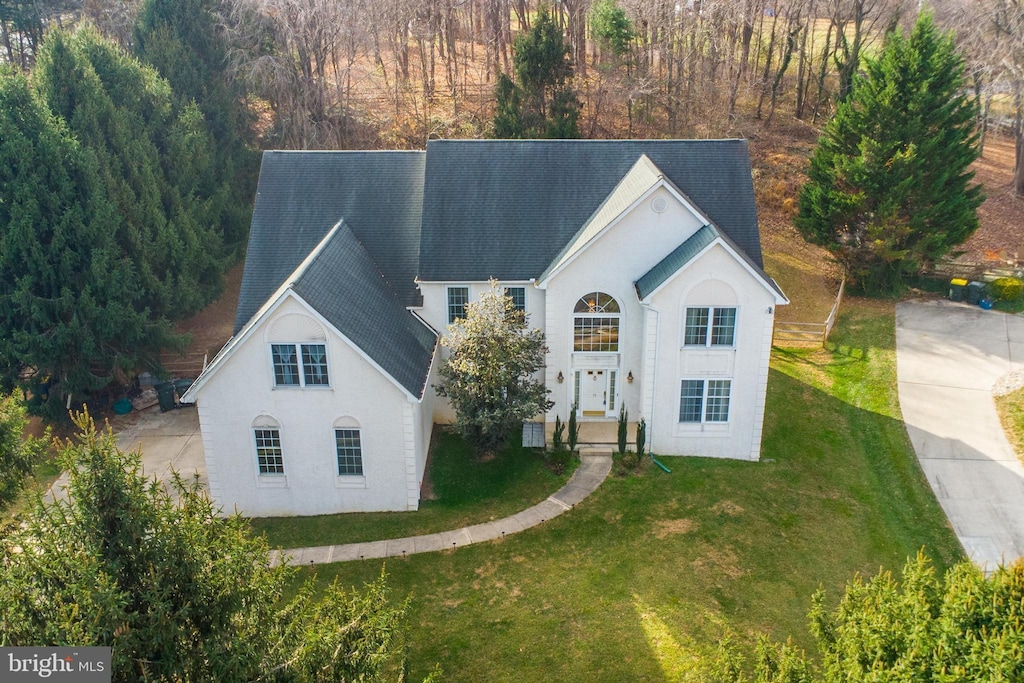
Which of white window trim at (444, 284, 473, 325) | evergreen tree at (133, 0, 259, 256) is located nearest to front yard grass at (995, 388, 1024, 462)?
white window trim at (444, 284, 473, 325)

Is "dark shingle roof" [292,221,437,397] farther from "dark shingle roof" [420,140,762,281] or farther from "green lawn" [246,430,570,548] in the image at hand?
"green lawn" [246,430,570,548]

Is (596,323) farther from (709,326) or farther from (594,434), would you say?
(594,434)

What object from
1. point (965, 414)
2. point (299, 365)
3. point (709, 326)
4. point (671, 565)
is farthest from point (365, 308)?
point (965, 414)

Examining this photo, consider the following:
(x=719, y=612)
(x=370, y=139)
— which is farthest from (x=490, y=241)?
(x=370, y=139)

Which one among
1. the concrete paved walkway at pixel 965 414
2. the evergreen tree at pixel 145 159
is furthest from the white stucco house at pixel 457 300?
the evergreen tree at pixel 145 159

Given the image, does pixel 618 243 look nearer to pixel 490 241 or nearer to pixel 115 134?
pixel 490 241

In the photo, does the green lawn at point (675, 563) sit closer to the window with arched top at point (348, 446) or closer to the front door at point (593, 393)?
the window with arched top at point (348, 446)

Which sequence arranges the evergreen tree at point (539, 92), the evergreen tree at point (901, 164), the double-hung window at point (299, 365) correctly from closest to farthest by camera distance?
the double-hung window at point (299, 365) < the evergreen tree at point (901, 164) < the evergreen tree at point (539, 92)
